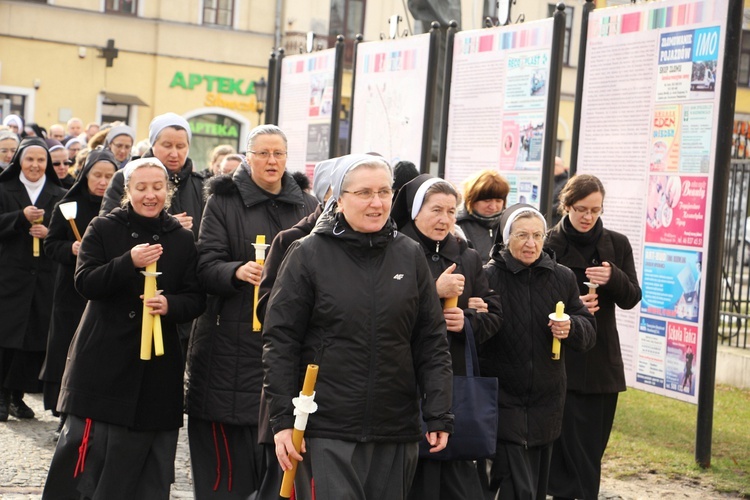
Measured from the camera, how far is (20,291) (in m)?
9.91

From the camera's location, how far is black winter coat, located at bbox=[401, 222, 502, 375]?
583 centimetres

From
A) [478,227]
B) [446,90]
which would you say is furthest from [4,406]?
[446,90]

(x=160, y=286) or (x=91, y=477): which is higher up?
(x=160, y=286)

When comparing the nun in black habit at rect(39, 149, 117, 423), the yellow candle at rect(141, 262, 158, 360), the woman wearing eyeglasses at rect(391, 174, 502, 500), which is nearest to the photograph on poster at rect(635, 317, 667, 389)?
the woman wearing eyeglasses at rect(391, 174, 502, 500)

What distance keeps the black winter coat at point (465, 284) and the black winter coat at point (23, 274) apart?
15.7 feet

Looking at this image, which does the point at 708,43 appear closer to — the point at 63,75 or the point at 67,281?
the point at 67,281

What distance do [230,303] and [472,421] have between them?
1390mm

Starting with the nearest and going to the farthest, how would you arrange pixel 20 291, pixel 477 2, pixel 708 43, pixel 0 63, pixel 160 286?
pixel 160 286
pixel 708 43
pixel 20 291
pixel 0 63
pixel 477 2

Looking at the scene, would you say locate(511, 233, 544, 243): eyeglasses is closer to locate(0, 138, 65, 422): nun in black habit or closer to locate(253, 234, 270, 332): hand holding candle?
locate(253, 234, 270, 332): hand holding candle

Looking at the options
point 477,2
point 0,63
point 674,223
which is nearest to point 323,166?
point 674,223

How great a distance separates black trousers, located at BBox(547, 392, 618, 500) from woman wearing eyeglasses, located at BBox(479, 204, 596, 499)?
0.89 meters

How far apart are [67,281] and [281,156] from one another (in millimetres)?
3066

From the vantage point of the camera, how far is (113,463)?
6.02m

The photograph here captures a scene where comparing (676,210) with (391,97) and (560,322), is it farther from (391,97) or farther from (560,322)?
(391,97)
